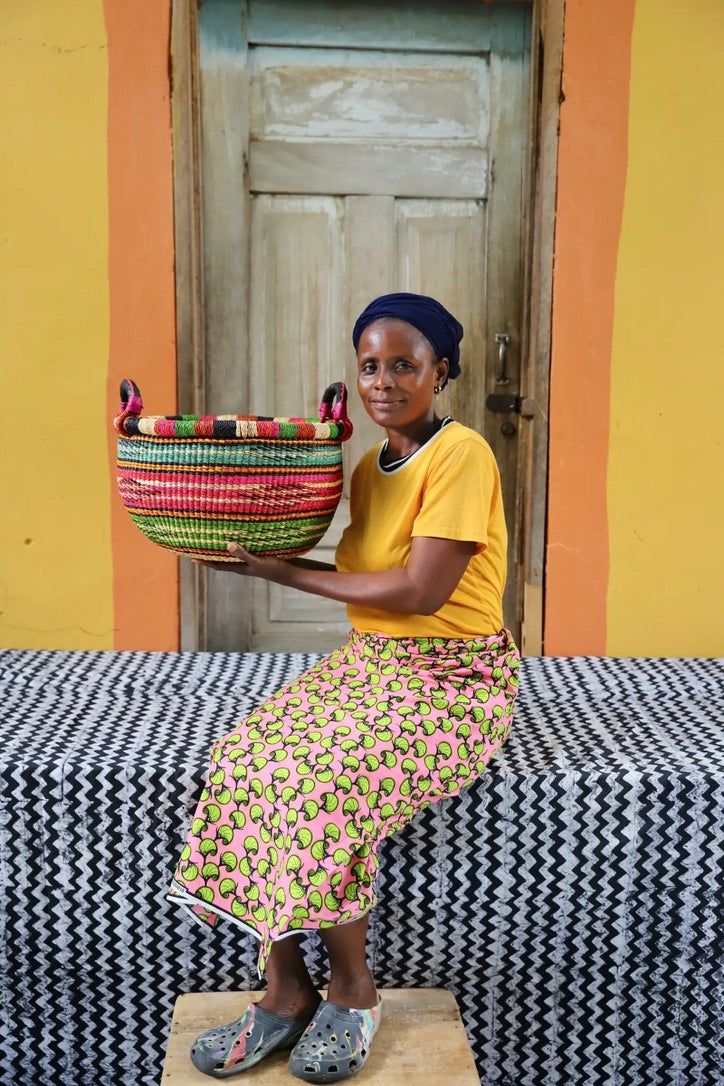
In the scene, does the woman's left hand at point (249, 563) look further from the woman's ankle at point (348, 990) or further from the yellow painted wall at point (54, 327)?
the yellow painted wall at point (54, 327)

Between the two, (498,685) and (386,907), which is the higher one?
(498,685)

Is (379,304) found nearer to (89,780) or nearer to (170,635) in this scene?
(89,780)

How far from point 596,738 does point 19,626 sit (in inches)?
71.0

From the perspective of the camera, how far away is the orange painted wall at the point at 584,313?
2.79m

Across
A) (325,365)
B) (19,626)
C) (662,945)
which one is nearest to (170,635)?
(19,626)

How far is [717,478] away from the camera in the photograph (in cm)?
295

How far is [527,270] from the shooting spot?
117 inches

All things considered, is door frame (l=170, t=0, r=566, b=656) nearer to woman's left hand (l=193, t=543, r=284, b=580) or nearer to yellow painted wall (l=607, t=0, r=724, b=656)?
yellow painted wall (l=607, t=0, r=724, b=656)

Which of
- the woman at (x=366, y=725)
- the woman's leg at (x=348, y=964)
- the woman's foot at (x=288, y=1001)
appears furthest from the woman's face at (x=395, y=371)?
the woman's foot at (x=288, y=1001)

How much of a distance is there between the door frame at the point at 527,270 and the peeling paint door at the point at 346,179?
0.07 meters

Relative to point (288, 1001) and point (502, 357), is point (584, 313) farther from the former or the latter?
point (288, 1001)

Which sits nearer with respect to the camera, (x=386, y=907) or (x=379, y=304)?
(x=379, y=304)

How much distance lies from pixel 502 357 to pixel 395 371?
144cm

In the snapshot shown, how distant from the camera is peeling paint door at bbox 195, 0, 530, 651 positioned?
2928mm
